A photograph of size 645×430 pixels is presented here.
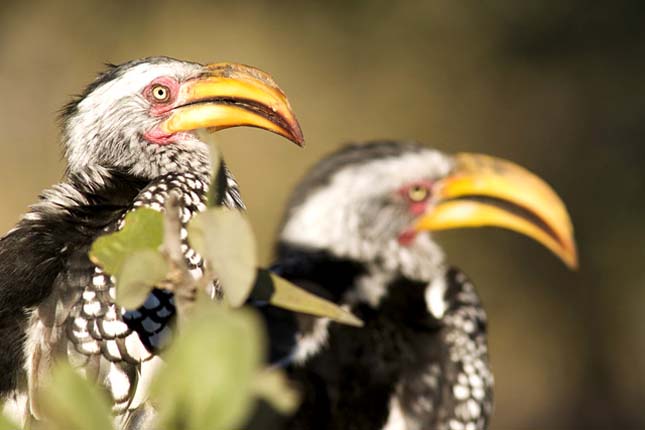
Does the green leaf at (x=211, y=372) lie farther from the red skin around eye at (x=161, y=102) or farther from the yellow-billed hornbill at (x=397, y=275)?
the red skin around eye at (x=161, y=102)

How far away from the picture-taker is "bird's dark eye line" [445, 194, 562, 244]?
145 inches

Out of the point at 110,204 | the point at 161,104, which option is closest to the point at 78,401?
the point at 110,204

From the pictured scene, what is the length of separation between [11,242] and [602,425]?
716 cm

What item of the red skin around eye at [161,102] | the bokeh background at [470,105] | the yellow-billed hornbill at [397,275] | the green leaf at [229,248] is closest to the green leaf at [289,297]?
the green leaf at [229,248]

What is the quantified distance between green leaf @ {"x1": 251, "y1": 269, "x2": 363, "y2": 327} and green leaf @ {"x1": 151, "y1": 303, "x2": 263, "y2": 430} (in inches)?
4.1

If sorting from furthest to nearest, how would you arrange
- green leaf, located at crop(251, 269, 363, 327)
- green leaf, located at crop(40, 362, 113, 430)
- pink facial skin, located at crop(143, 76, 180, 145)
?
pink facial skin, located at crop(143, 76, 180, 145)
green leaf, located at crop(251, 269, 363, 327)
green leaf, located at crop(40, 362, 113, 430)

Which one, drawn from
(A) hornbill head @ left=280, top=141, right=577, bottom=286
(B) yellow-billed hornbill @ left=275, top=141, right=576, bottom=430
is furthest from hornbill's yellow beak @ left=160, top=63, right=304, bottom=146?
(A) hornbill head @ left=280, top=141, right=577, bottom=286

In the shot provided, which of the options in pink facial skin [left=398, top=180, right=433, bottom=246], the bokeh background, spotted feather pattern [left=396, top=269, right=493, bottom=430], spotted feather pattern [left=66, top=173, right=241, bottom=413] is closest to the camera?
spotted feather pattern [left=66, top=173, right=241, bottom=413]

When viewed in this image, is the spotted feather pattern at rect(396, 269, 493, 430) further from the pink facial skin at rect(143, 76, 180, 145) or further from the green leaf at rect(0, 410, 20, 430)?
the green leaf at rect(0, 410, 20, 430)

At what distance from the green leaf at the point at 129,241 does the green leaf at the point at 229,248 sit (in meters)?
0.06

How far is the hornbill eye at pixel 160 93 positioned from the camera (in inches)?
120

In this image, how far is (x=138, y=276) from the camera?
657 mm

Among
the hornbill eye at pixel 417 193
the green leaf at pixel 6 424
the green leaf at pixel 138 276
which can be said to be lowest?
the green leaf at pixel 6 424

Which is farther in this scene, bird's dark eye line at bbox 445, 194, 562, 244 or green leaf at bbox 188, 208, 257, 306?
bird's dark eye line at bbox 445, 194, 562, 244
